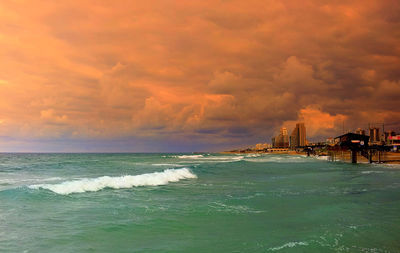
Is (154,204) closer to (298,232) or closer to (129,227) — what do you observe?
(129,227)

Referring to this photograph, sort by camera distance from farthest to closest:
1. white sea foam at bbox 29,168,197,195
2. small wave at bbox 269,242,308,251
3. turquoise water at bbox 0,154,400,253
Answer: white sea foam at bbox 29,168,197,195, turquoise water at bbox 0,154,400,253, small wave at bbox 269,242,308,251

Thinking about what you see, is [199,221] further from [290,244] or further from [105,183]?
[105,183]

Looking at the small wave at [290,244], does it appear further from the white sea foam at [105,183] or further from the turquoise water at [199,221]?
the white sea foam at [105,183]

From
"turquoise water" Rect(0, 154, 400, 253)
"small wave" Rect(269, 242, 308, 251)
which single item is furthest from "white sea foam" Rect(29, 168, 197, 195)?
"small wave" Rect(269, 242, 308, 251)

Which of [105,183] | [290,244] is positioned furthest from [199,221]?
[105,183]

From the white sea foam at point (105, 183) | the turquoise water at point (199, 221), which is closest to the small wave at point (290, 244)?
the turquoise water at point (199, 221)

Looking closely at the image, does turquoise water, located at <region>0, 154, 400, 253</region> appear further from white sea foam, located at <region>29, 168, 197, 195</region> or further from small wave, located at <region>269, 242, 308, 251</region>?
white sea foam, located at <region>29, 168, 197, 195</region>

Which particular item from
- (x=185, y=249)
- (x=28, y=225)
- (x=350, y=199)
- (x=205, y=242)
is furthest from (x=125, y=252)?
(x=350, y=199)

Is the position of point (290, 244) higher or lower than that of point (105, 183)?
higher

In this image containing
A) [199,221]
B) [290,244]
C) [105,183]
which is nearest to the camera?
[290,244]

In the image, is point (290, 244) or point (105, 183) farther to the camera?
point (105, 183)

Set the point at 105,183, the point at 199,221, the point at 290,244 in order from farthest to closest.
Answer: the point at 105,183 < the point at 199,221 < the point at 290,244

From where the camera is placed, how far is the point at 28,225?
12.7 m

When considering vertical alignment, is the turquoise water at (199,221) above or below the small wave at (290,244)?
below
